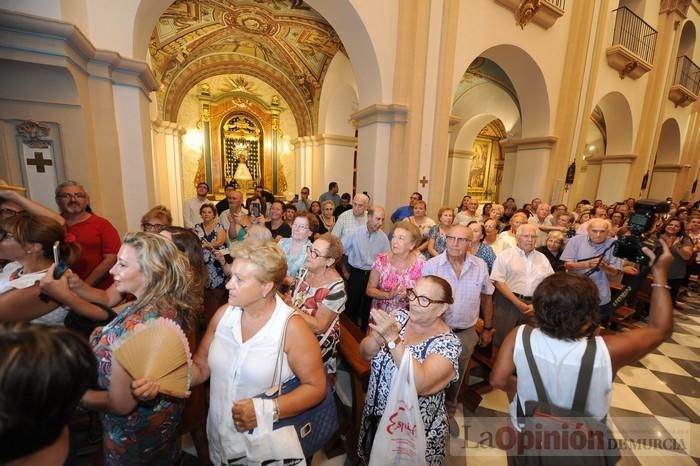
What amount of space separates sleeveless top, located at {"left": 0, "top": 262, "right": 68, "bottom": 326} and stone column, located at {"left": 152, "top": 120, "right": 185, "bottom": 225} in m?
8.71

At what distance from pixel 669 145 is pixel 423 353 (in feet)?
61.1

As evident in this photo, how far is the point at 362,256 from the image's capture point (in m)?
3.70

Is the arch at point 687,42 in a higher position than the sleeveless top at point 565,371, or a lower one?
higher

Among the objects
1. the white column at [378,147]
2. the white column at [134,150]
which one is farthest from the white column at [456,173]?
the white column at [134,150]

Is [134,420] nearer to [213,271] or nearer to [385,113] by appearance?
[213,271]

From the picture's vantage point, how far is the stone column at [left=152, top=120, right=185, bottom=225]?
959 cm

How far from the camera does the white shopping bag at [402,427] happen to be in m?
1.45

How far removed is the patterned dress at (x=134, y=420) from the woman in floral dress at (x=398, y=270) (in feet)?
5.86

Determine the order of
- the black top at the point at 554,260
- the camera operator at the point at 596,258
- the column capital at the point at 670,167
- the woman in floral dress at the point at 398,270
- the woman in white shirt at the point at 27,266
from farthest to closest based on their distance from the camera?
the column capital at the point at 670,167 < the black top at the point at 554,260 < the camera operator at the point at 596,258 < the woman in floral dress at the point at 398,270 < the woman in white shirt at the point at 27,266

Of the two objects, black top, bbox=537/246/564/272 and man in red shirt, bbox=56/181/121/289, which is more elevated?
man in red shirt, bbox=56/181/121/289

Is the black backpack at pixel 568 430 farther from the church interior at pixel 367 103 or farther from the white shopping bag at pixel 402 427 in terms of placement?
the church interior at pixel 367 103

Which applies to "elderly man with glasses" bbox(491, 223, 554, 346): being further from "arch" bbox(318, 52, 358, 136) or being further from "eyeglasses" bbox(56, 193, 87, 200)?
"arch" bbox(318, 52, 358, 136)

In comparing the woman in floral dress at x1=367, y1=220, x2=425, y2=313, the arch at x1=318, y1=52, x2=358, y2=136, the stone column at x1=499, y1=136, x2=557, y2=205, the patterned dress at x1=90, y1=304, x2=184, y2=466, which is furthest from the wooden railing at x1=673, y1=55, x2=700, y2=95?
the patterned dress at x1=90, y1=304, x2=184, y2=466

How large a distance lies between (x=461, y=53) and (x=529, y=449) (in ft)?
21.8
